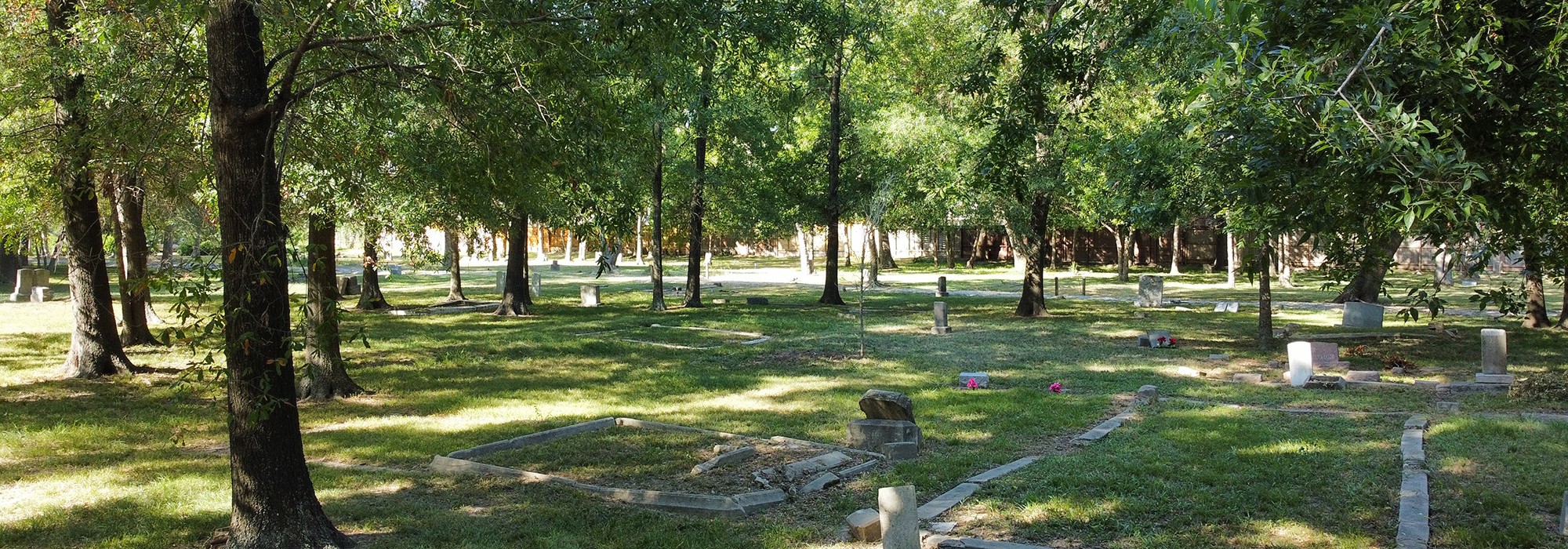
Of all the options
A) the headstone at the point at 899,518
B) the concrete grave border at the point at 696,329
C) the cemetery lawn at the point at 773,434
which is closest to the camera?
the headstone at the point at 899,518

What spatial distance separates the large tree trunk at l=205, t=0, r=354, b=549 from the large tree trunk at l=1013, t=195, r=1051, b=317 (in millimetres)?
20126

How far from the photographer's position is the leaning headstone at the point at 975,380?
43.9 ft

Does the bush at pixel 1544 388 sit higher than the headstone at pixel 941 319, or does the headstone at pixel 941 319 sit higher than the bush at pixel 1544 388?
the headstone at pixel 941 319

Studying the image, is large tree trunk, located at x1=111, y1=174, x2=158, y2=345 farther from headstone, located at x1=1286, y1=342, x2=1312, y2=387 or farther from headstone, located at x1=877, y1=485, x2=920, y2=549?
headstone, located at x1=1286, y1=342, x2=1312, y2=387

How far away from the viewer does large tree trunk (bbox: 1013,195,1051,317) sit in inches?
954

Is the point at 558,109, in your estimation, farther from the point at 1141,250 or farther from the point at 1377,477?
the point at 1141,250

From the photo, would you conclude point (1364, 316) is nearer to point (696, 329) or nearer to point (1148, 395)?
point (1148, 395)

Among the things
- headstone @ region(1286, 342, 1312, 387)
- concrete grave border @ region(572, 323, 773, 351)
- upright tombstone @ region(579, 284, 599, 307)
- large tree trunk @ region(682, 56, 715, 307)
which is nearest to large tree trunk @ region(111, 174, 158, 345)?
concrete grave border @ region(572, 323, 773, 351)

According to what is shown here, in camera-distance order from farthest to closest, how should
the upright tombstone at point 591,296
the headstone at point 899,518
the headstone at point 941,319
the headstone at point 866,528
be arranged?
the upright tombstone at point 591,296 → the headstone at point 941,319 → the headstone at point 866,528 → the headstone at point 899,518

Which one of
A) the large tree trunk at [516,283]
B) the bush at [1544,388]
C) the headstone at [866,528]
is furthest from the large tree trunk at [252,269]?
the large tree trunk at [516,283]

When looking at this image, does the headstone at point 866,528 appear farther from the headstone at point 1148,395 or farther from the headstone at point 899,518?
the headstone at point 1148,395

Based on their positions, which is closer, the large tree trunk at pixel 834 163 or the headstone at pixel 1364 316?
the headstone at pixel 1364 316

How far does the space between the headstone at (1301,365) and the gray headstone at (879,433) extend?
664 centimetres

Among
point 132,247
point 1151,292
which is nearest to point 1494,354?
point 1151,292
